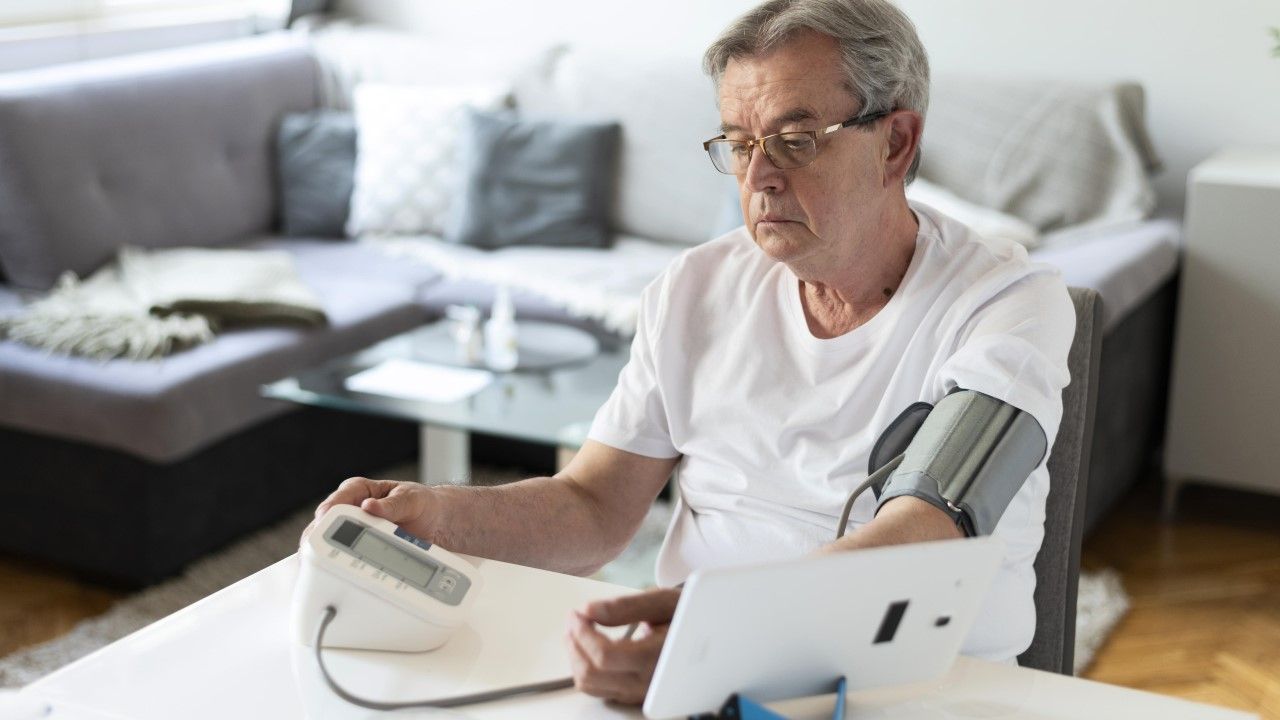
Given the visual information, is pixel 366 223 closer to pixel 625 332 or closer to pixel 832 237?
pixel 625 332

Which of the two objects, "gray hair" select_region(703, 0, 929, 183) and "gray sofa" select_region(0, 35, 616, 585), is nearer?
"gray hair" select_region(703, 0, 929, 183)

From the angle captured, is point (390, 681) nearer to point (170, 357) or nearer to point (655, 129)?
point (170, 357)

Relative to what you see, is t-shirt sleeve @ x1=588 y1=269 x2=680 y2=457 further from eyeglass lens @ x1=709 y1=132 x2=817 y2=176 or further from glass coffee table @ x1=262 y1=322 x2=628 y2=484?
glass coffee table @ x1=262 y1=322 x2=628 y2=484

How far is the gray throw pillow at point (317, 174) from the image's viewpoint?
376 centimetres

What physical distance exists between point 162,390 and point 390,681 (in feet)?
5.64

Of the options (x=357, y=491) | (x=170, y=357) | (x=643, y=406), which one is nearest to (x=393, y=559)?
(x=357, y=491)

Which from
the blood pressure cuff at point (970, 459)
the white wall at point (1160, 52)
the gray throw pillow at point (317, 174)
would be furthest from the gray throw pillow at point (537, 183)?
the blood pressure cuff at point (970, 459)

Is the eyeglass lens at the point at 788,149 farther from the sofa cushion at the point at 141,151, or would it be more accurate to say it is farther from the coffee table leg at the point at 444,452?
the sofa cushion at the point at 141,151

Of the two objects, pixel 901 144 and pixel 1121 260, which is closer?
pixel 901 144

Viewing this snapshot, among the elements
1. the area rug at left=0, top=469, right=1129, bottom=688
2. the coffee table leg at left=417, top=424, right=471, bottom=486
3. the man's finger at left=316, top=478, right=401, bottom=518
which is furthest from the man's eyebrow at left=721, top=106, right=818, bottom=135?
the coffee table leg at left=417, top=424, right=471, bottom=486

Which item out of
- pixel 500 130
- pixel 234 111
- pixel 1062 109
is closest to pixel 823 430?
pixel 1062 109

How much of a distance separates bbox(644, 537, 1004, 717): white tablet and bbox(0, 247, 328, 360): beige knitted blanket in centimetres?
209

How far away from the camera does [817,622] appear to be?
35.8 inches

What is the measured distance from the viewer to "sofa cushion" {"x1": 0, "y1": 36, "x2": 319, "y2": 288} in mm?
3164
